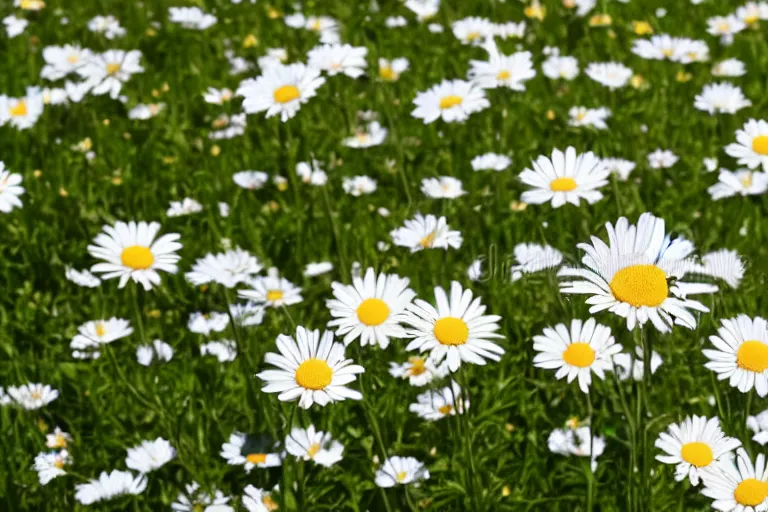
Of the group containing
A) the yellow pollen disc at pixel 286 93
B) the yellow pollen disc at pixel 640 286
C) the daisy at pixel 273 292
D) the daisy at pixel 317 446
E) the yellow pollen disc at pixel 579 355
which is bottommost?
the daisy at pixel 317 446

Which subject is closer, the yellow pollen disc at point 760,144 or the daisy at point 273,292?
the daisy at point 273,292

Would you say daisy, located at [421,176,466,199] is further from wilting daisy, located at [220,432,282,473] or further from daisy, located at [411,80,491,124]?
wilting daisy, located at [220,432,282,473]

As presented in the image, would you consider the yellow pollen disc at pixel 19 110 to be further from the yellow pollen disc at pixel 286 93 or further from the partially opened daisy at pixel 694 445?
the partially opened daisy at pixel 694 445

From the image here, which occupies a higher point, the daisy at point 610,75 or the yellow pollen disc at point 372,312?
the daisy at point 610,75

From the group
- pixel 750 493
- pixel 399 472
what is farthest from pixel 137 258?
pixel 750 493

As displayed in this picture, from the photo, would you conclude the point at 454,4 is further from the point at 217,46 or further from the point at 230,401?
the point at 230,401

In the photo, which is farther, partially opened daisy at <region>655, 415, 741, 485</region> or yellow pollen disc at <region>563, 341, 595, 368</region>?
yellow pollen disc at <region>563, 341, 595, 368</region>

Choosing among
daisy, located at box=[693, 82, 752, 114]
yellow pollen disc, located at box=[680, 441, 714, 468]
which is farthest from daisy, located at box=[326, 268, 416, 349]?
daisy, located at box=[693, 82, 752, 114]

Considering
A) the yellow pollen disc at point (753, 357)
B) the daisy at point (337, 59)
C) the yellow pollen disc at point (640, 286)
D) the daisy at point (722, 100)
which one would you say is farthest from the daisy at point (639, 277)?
the daisy at point (722, 100)
